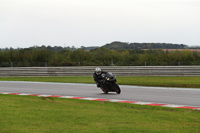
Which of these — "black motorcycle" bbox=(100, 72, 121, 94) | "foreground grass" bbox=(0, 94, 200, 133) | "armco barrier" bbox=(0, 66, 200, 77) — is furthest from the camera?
"armco barrier" bbox=(0, 66, 200, 77)

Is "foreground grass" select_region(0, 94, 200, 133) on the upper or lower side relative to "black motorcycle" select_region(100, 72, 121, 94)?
lower

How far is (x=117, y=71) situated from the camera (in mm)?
30484

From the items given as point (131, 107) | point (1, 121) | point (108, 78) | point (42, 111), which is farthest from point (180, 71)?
point (1, 121)

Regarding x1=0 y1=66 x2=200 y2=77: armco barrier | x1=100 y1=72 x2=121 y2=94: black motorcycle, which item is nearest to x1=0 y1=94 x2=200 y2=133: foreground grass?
x1=100 y1=72 x2=121 y2=94: black motorcycle

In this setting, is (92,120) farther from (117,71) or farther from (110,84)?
(117,71)

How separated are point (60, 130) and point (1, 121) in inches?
72.9

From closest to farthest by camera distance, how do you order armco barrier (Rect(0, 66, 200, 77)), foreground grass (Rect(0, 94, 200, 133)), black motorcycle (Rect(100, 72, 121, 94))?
foreground grass (Rect(0, 94, 200, 133))
black motorcycle (Rect(100, 72, 121, 94))
armco barrier (Rect(0, 66, 200, 77))

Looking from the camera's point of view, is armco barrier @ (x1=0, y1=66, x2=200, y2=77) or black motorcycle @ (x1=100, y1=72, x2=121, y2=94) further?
armco barrier @ (x1=0, y1=66, x2=200, y2=77)

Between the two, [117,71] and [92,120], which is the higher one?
[117,71]

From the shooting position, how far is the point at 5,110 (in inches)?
420

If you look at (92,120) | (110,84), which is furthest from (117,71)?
(92,120)

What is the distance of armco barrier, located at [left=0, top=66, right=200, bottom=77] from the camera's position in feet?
97.4

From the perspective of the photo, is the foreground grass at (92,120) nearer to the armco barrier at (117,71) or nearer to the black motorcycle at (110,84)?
the black motorcycle at (110,84)

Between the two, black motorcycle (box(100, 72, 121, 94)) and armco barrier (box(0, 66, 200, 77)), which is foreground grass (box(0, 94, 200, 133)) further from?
armco barrier (box(0, 66, 200, 77))
